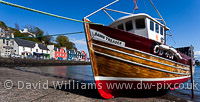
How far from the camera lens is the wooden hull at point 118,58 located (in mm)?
4934

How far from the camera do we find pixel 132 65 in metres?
5.02

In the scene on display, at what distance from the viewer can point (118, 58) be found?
16.2ft

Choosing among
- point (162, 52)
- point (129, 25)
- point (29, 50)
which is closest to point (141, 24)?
point (129, 25)

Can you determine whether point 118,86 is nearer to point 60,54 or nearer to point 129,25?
point 129,25

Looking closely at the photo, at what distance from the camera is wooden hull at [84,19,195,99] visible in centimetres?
Answer: 493

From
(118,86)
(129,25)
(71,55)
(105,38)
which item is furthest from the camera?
(71,55)

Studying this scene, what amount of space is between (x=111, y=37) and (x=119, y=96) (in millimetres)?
3051

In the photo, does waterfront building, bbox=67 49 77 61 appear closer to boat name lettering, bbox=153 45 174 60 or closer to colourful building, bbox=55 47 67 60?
colourful building, bbox=55 47 67 60

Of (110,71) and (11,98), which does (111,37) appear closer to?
(110,71)

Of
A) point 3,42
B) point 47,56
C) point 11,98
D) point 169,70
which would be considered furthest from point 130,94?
point 47,56

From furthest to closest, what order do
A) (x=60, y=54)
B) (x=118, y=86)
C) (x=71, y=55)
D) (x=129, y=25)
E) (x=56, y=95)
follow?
(x=71, y=55) → (x=60, y=54) → (x=129, y=25) → (x=56, y=95) → (x=118, y=86)

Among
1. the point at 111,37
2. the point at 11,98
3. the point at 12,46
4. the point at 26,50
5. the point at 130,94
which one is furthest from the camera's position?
the point at 26,50

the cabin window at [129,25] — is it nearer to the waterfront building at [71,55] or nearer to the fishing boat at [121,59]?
the fishing boat at [121,59]

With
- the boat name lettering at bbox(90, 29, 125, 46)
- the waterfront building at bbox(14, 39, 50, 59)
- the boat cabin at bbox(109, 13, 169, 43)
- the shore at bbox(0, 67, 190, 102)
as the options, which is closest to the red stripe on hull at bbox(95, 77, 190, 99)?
the shore at bbox(0, 67, 190, 102)
